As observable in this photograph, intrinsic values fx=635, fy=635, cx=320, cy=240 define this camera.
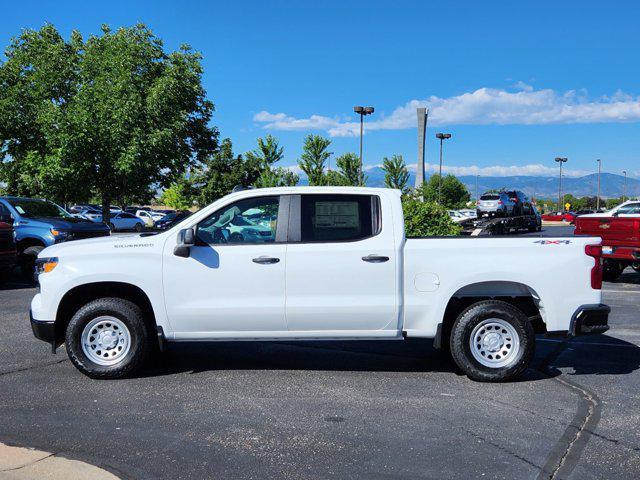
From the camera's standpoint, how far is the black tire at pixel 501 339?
19.7ft

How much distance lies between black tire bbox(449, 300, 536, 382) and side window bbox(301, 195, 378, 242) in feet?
4.11

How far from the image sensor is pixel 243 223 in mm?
6184

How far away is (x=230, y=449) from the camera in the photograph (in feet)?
14.4

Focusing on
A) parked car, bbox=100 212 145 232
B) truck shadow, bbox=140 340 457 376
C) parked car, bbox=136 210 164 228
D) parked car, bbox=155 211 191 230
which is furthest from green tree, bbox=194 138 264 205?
truck shadow, bbox=140 340 457 376

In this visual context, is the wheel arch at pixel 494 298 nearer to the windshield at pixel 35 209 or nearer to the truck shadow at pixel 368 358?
the truck shadow at pixel 368 358

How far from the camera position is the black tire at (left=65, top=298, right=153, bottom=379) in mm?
6055

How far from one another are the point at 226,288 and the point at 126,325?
41.3 inches

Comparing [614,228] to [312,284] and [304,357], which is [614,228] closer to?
[304,357]

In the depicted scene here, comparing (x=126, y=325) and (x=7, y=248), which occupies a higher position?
(x=7, y=248)

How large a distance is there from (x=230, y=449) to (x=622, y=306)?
8.73 meters

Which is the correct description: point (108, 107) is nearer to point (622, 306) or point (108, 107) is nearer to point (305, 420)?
point (622, 306)

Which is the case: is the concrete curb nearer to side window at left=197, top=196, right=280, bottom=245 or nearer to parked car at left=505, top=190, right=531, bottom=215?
side window at left=197, top=196, right=280, bottom=245

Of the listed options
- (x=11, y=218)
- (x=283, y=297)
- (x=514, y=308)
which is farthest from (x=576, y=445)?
(x=11, y=218)

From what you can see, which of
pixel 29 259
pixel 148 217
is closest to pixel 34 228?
pixel 29 259
